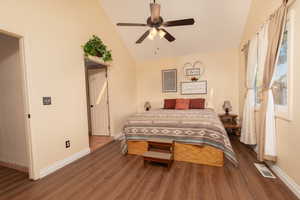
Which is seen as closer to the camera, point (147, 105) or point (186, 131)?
point (186, 131)

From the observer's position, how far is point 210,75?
14.6ft

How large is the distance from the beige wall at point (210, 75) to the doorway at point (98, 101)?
1758mm

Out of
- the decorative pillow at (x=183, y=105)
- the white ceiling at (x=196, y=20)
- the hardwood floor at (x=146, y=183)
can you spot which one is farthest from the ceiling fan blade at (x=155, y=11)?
the decorative pillow at (x=183, y=105)

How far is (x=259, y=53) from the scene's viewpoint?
2.45m

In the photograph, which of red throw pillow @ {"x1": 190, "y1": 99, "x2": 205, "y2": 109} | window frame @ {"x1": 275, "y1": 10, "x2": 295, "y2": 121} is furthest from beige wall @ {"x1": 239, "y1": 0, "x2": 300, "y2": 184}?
red throw pillow @ {"x1": 190, "y1": 99, "x2": 205, "y2": 109}

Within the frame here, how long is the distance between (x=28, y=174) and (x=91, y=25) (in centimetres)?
305

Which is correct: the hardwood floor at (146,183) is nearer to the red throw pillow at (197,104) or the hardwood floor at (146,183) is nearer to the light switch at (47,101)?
the light switch at (47,101)

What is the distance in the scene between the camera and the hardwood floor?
165cm

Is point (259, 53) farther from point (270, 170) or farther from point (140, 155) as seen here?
point (140, 155)

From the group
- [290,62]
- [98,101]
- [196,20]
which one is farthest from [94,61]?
[290,62]

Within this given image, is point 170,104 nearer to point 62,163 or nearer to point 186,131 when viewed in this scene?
point 186,131

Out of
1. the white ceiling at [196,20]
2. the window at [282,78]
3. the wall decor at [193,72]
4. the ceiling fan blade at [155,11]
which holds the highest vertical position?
the white ceiling at [196,20]

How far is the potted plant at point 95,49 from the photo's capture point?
2.89 meters

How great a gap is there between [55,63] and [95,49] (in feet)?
3.13
